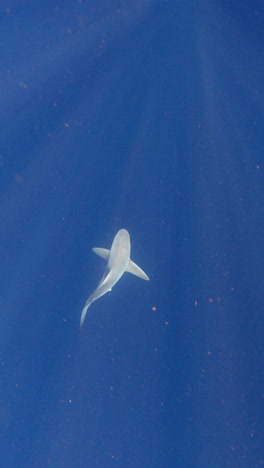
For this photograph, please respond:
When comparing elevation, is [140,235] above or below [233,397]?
above

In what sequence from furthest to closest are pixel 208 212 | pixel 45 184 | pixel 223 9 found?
pixel 45 184 < pixel 208 212 < pixel 223 9

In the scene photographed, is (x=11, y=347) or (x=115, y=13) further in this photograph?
(x=11, y=347)

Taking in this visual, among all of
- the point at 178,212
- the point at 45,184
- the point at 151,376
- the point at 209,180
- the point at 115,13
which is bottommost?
the point at 151,376

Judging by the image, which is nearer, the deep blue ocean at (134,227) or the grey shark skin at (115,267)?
the grey shark skin at (115,267)

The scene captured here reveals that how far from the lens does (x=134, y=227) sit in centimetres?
443

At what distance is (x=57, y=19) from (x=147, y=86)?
1427 mm

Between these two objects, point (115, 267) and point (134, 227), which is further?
point (134, 227)

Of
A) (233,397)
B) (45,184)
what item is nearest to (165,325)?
(233,397)

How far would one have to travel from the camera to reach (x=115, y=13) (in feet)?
13.1

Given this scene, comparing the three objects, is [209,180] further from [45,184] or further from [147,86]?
[45,184]

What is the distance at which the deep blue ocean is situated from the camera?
3.95m

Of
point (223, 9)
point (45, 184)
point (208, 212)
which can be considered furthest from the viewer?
point (45, 184)

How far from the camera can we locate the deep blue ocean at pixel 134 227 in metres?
3.95

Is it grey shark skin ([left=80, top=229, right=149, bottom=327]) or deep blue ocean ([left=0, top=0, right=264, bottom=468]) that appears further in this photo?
deep blue ocean ([left=0, top=0, right=264, bottom=468])
